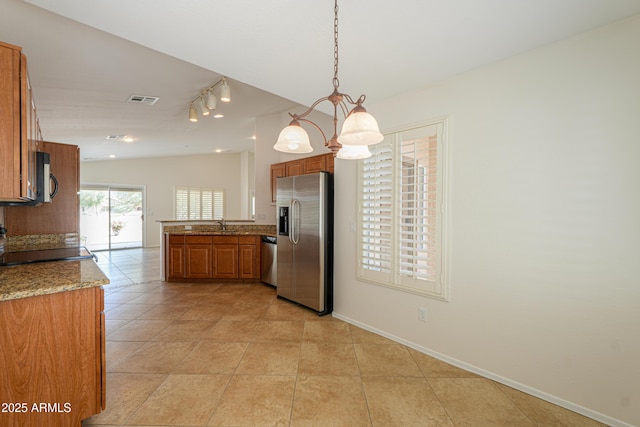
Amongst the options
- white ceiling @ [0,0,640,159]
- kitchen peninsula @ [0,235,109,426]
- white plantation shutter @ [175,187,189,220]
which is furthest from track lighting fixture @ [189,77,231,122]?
white plantation shutter @ [175,187,189,220]

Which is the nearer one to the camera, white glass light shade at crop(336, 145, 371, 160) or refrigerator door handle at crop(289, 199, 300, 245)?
white glass light shade at crop(336, 145, 371, 160)

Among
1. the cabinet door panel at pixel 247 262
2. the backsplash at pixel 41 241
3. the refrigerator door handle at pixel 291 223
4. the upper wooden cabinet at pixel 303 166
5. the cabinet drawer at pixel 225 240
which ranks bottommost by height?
the cabinet door panel at pixel 247 262

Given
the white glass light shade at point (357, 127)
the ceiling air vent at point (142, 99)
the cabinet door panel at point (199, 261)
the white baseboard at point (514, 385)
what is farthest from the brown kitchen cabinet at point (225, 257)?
the white glass light shade at point (357, 127)

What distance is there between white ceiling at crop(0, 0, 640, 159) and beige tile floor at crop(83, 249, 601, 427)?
2.43m

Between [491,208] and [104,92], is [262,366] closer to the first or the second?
[491,208]

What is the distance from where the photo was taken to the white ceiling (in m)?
1.68

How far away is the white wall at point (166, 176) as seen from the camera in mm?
8781

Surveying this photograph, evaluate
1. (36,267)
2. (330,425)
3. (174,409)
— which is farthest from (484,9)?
(36,267)

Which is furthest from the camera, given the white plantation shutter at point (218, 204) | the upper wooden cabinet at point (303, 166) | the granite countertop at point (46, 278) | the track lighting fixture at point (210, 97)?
the white plantation shutter at point (218, 204)

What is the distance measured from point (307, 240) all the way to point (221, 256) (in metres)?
2.12

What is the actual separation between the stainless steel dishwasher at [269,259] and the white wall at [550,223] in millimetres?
2661

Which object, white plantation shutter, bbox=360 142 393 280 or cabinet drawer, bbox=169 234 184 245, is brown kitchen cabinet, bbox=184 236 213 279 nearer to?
cabinet drawer, bbox=169 234 184 245

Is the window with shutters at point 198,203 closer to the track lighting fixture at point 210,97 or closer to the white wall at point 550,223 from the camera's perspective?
the track lighting fixture at point 210,97

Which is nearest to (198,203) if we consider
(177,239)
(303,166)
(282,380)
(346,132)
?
(177,239)
